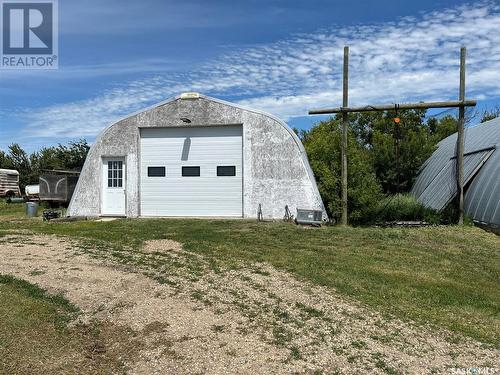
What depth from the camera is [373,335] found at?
5.12 m

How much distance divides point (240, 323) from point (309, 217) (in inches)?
378

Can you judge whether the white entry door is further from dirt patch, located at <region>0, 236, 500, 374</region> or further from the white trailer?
the white trailer

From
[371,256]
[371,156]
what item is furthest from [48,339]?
[371,156]

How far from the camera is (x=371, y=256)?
9836 millimetres

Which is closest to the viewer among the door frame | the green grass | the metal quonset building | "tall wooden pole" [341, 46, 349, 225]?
the green grass

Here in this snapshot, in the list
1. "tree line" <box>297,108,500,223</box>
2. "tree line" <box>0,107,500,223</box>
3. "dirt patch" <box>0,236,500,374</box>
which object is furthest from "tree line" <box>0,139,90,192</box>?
"dirt patch" <box>0,236,500,374</box>

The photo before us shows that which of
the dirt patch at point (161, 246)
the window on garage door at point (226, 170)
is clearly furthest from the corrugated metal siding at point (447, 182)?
the dirt patch at point (161, 246)

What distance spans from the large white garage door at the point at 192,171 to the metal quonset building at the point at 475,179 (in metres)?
7.29

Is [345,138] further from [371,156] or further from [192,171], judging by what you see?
[371,156]

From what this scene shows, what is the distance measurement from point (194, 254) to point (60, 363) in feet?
16.3

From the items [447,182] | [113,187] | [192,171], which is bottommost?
[113,187]

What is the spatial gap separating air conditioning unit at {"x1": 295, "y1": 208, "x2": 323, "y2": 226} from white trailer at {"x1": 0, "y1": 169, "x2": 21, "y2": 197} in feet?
86.8

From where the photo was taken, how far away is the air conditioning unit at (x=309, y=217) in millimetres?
14656

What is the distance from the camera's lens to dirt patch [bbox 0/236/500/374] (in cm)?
447
